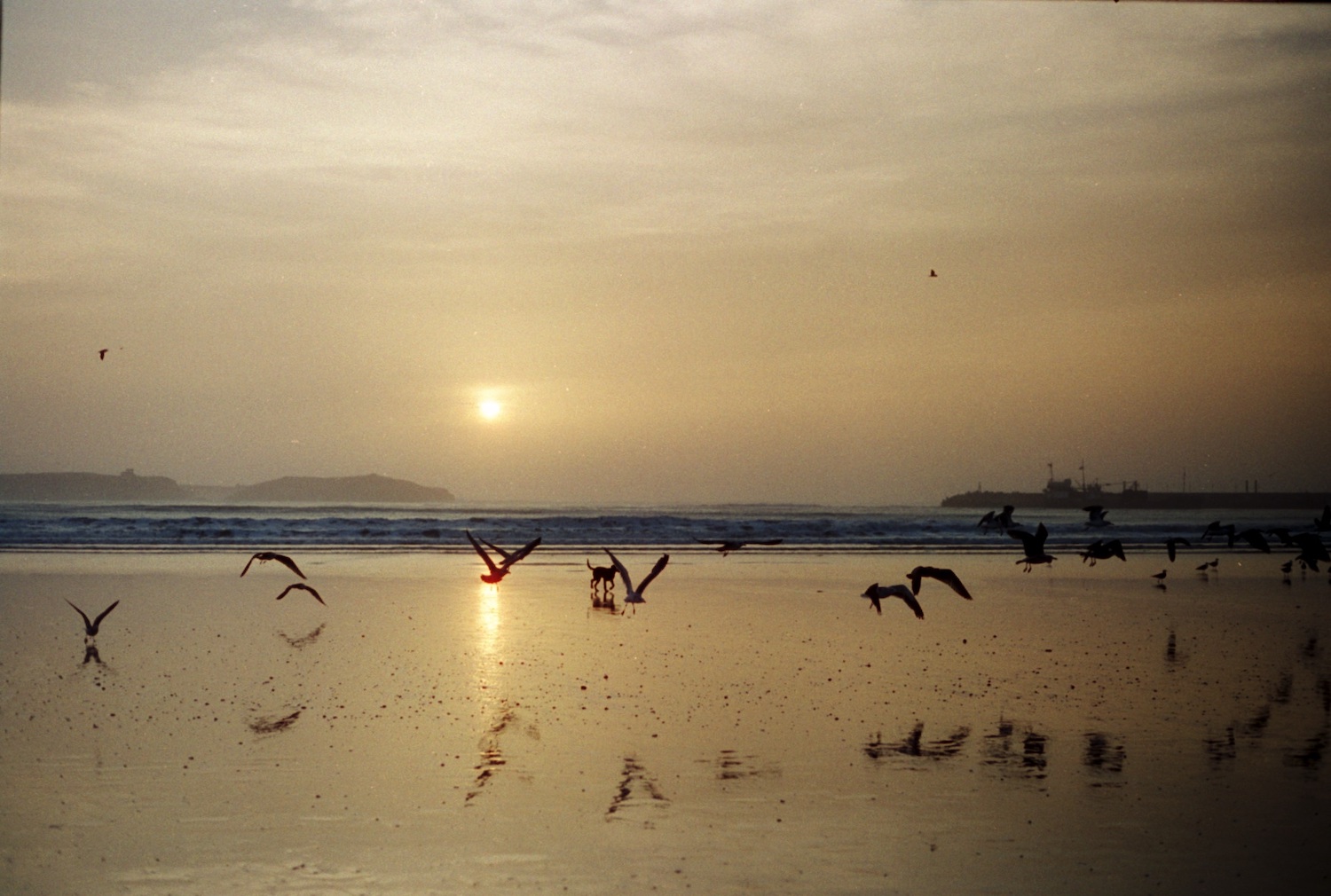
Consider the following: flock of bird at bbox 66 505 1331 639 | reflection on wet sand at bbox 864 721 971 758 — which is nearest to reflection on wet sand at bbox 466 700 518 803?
flock of bird at bbox 66 505 1331 639

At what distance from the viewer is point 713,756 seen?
30.3 ft

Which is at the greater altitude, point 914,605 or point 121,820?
point 914,605

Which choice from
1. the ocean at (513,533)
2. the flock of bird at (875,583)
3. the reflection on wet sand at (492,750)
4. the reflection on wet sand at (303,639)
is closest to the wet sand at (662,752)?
the reflection on wet sand at (492,750)

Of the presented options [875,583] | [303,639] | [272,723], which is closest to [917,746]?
[272,723]

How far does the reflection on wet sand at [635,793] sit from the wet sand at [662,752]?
4cm

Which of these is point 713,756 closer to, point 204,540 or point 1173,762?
point 1173,762

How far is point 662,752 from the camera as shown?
30.7ft

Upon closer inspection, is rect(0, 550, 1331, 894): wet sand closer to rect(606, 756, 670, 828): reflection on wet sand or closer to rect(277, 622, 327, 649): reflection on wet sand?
rect(606, 756, 670, 828): reflection on wet sand

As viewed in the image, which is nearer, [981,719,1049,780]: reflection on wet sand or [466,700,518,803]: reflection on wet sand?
[466,700,518,803]: reflection on wet sand

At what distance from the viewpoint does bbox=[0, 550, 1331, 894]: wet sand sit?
6883 millimetres

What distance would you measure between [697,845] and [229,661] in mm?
8377

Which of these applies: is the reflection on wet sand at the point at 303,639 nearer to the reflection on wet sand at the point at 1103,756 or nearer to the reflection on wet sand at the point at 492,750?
the reflection on wet sand at the point at 492,750

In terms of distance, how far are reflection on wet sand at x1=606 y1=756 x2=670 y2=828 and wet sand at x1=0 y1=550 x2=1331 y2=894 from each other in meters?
0.04

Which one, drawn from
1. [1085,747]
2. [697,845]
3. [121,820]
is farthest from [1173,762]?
[121,820]
